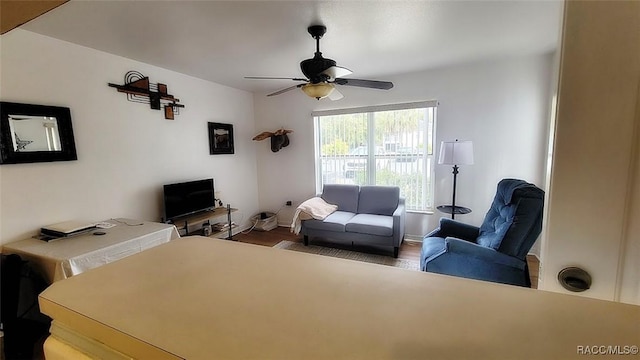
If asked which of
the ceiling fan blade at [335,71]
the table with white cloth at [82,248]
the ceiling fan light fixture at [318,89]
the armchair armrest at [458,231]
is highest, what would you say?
the ceiling fan blade at [335,71]

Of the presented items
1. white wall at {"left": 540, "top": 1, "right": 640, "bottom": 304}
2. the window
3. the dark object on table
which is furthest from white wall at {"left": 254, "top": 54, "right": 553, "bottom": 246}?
the dark object on table

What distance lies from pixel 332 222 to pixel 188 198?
1.91 meters

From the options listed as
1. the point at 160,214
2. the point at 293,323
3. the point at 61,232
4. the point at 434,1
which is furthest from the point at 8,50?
the point at 434,1

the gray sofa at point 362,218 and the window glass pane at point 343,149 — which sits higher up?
the window glass pane at point 343,149

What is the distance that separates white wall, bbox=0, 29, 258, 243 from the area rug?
1677 millimetres

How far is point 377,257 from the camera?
129 inches

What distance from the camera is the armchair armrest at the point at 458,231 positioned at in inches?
101

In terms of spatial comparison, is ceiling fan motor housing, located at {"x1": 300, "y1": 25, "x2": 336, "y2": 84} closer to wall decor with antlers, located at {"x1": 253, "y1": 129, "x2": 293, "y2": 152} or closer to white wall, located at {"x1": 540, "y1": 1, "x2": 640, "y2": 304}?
white wall, located at {"x1": 540, "y1": 1, "x2": 640, "y2": 304}

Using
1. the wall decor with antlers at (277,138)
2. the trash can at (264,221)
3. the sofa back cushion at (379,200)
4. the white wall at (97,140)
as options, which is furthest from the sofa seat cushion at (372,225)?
the white wall at (97,140)

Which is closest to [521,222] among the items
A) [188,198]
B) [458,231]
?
[458,231]

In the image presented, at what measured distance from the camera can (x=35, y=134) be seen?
2141 mm

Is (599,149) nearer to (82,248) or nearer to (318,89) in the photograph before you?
(318,89)

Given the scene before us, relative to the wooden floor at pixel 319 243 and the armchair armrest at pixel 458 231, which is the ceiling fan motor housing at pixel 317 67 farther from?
the wooden floor at pixel 319 243

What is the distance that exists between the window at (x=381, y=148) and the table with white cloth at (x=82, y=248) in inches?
105
